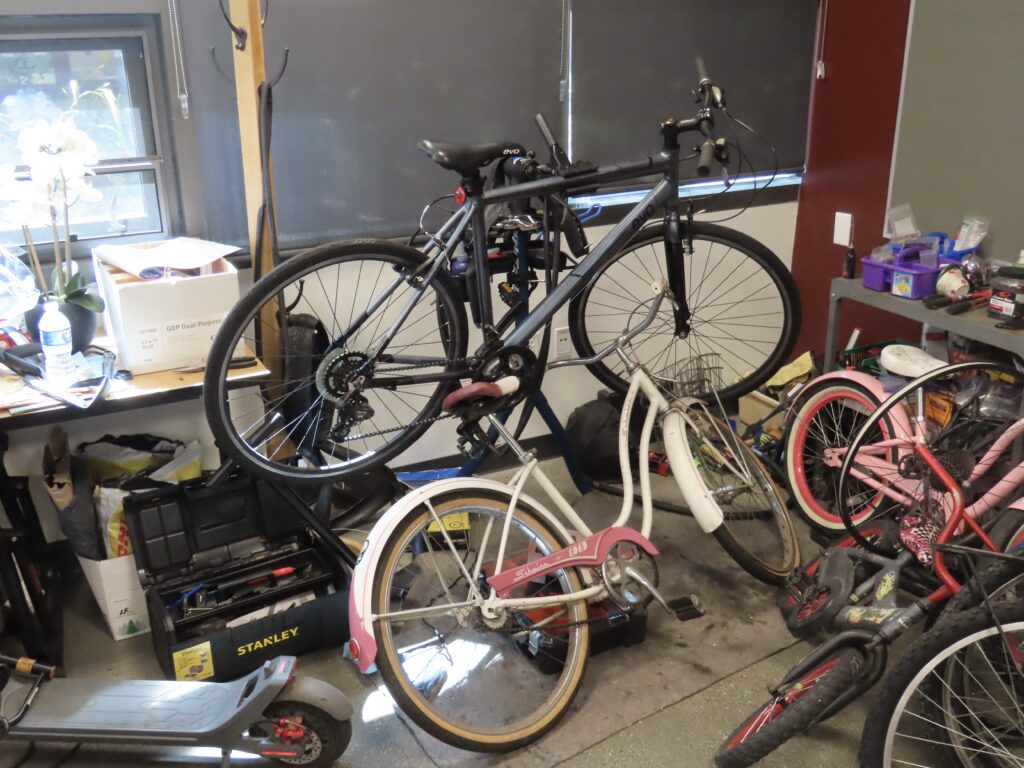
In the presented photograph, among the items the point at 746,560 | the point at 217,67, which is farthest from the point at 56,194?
the point at 746,560

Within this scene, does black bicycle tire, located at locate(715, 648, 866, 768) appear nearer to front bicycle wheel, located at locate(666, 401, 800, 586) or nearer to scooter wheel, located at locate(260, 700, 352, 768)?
front bicycle wheel, located at locate(666, 401, 800, 586)

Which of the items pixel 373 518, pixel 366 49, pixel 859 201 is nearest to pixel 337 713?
pixel 373 518

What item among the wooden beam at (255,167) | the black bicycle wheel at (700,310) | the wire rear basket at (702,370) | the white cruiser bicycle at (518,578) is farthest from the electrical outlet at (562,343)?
the wooden beam at (255,167)

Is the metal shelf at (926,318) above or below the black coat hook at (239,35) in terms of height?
below

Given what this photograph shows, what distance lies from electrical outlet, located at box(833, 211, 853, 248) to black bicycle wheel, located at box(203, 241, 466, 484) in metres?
1.50

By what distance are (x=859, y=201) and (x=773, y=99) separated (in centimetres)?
47

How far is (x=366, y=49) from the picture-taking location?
247cm

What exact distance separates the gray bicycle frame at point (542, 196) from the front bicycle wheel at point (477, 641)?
0.45 m

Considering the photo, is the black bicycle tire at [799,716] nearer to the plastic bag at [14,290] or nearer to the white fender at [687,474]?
the white fender at [687,474]

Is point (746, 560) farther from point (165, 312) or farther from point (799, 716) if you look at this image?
point (165, 312)

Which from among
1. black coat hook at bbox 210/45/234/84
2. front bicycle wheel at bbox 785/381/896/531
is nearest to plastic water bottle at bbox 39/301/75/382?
black coat hook at bbox 210/45/234/84

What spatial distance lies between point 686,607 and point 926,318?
3.36ft

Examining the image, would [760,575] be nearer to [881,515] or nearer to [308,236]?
[881,515]

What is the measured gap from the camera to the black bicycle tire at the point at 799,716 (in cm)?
169
